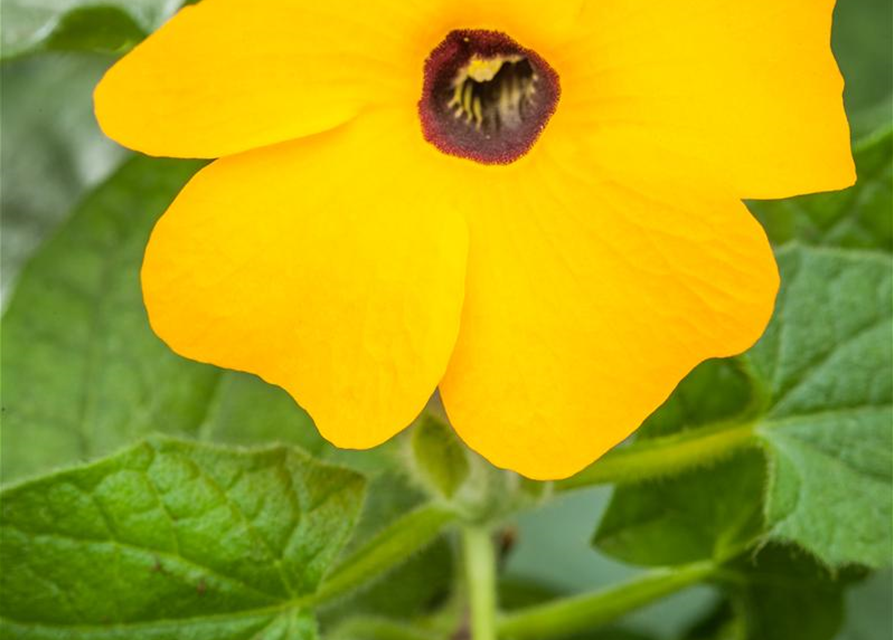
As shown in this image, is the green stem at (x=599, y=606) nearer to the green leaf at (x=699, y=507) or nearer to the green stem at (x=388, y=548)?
the green leaf at (x=699, y=507)

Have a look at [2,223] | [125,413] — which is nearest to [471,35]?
[125,413]

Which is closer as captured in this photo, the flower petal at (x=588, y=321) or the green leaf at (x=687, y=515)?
the flower petal at (x=588, y=321)

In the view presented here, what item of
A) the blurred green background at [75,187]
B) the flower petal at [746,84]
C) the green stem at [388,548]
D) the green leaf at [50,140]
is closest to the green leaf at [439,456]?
the green stem at [388,548]

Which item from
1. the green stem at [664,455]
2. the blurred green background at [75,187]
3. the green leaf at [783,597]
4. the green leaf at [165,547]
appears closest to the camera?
the green leaf at [165,547]

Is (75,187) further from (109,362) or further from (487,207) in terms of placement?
(487,207)

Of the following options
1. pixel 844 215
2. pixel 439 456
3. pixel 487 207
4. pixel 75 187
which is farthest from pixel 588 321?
pixel 75 187

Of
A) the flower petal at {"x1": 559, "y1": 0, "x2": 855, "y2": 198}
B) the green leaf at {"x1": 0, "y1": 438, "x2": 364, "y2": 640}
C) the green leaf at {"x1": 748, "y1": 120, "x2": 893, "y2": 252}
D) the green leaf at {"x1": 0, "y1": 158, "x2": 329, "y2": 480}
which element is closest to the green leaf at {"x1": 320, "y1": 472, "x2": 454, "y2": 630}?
the green leaf at {"x1": 0, "y1": 158, "x2": 329, "y2": 480}
